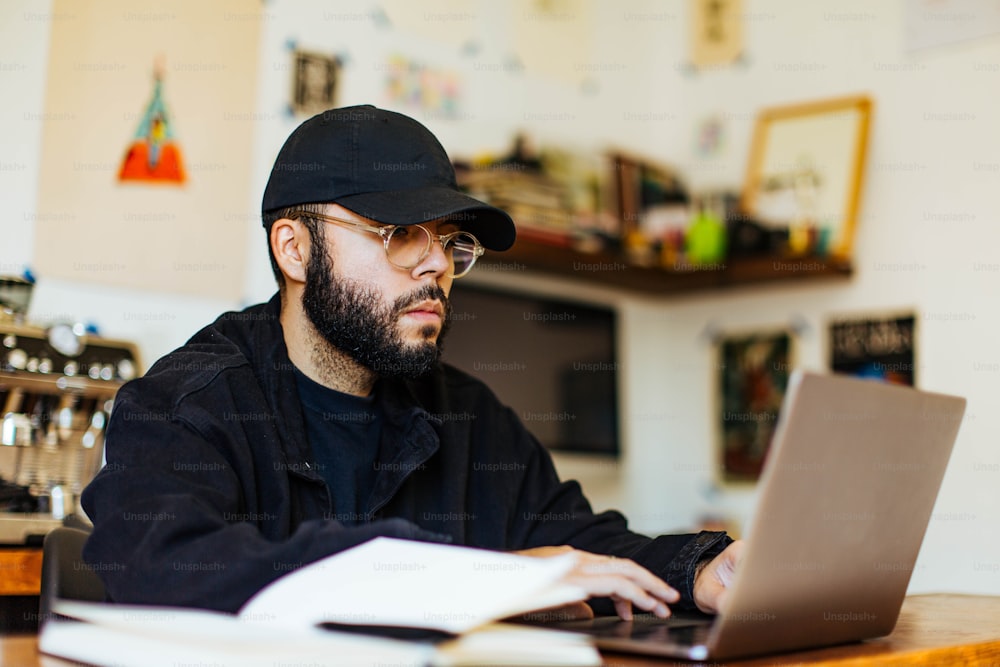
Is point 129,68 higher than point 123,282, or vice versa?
point 129,68

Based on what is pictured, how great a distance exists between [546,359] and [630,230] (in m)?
0.54

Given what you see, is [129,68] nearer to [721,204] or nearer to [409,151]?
[409,151]

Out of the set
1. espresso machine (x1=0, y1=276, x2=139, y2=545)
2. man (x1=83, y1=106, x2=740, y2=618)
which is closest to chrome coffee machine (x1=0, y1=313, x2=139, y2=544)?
espresso machine (x1=0, y1=276, x2=139, y2=545)

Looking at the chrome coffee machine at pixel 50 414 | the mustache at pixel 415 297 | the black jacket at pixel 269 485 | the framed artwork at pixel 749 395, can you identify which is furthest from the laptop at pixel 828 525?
the framed artwork at pixel 749 395

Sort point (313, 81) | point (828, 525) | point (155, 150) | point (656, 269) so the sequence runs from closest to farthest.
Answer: point (828, 525) → point (155, 150) → point (313, 81) → point (656, 269)

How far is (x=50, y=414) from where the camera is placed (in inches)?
71.8

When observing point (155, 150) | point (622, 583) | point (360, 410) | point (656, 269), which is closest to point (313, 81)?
point (155, 150)

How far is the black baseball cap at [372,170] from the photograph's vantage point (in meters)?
1.31

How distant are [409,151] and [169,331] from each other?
1.04 meters

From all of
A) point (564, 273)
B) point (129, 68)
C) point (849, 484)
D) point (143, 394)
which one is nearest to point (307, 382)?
point (143, 394)

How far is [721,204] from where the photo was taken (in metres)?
3.14

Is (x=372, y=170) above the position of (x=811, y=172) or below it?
below

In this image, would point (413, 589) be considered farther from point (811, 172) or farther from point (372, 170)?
point (811, 172)

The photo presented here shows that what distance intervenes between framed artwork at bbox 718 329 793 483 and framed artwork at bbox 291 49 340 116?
1502 mm
